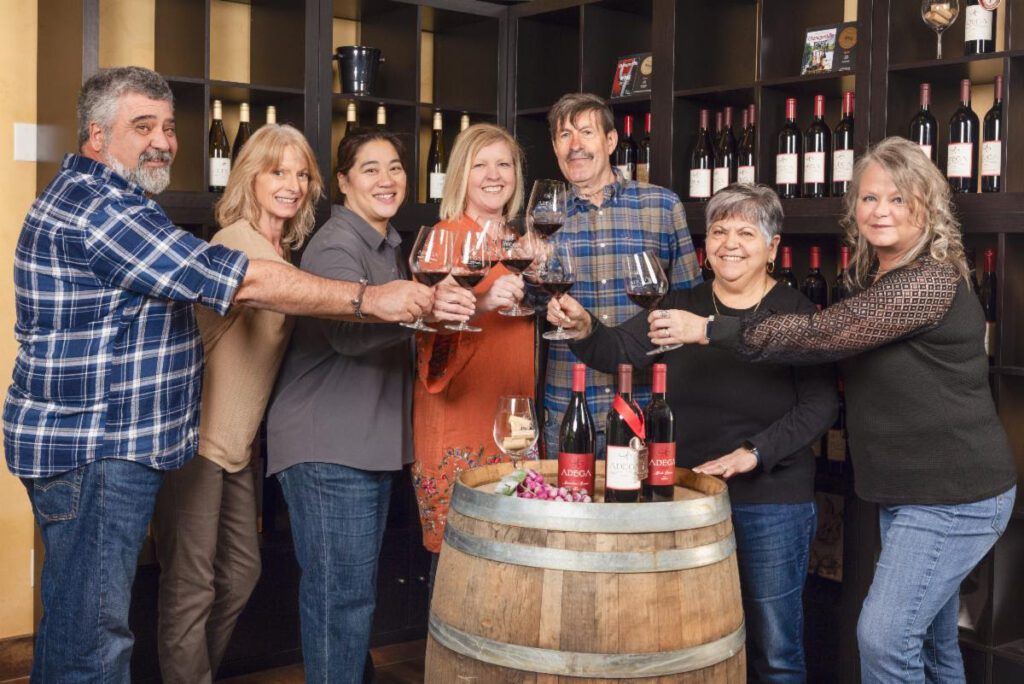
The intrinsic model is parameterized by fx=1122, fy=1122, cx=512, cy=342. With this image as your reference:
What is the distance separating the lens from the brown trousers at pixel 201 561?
293cm

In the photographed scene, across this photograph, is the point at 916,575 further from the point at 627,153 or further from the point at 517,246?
the point at 627,153

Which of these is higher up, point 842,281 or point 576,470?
point 842,281

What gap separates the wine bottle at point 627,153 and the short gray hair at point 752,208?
4.06 ft

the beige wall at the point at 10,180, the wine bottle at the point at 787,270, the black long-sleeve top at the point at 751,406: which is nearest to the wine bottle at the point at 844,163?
the wine bottle at the point at 787,270

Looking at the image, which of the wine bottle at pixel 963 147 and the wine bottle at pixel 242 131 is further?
the wine bottle at pixel 242 131

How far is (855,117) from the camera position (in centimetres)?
312

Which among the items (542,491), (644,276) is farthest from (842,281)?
(542,491)

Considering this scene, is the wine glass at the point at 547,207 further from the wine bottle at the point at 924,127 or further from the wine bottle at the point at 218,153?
the wine bottle at the point at 218,153

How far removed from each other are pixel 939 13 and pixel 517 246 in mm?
1505

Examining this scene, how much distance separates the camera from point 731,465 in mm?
2527

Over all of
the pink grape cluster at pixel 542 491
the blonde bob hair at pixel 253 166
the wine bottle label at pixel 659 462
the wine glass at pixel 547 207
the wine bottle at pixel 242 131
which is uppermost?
the wine bottle at pixel 242 131

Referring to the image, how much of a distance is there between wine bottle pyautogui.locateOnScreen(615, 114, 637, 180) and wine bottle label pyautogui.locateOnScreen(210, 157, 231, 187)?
133 centimetres

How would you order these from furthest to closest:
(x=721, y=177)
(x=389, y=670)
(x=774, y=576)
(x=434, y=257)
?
(x=389, y=670), (x=721, y=177), (x=774, y=576), (x=434, y=257)

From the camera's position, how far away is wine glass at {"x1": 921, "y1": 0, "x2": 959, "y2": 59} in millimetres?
3010
